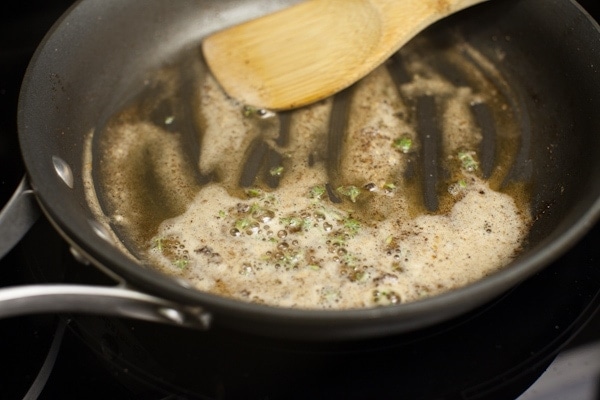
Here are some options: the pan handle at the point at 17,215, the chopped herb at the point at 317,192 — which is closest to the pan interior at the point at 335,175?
the chopped herb at the point at 317,192

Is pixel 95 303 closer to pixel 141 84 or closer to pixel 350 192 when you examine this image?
pixel 350 192

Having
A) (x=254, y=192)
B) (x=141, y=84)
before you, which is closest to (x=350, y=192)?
(x=254, y=192)

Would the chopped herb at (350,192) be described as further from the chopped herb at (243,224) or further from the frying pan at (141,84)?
the frying pan at (141,84)

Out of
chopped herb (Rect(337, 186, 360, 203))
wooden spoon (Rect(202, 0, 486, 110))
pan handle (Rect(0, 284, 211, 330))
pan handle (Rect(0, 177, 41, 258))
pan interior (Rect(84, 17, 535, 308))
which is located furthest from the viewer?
wooden spoon (Rect(202, 0, 486, 110))

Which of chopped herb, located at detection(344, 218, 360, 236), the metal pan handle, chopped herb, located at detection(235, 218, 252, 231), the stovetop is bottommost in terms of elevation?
the stovetop

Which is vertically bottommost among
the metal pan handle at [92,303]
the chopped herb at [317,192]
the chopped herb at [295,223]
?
the chopped herb at [295,223]

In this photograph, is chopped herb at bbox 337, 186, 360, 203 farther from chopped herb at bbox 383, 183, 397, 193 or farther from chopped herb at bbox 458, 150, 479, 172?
chopped herb at bbox 458, 150, 479, 172

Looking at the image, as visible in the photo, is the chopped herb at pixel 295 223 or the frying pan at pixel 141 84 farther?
the chopped herb at pixel 295 223

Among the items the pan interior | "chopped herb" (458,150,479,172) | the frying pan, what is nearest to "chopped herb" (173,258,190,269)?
the pan interior
